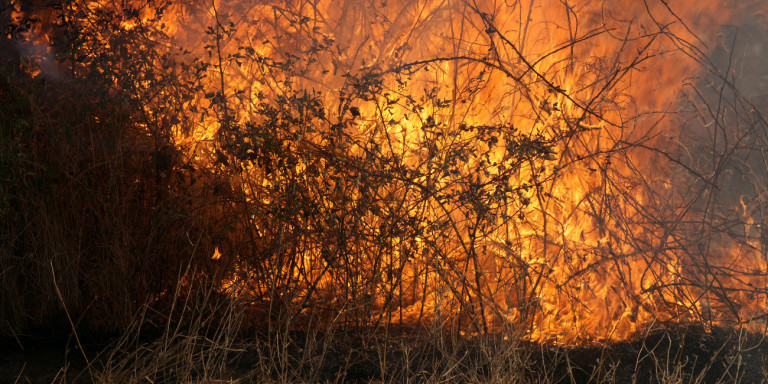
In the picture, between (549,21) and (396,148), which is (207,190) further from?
(549,21)

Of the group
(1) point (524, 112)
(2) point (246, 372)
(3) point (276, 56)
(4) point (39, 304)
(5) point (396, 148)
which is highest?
(3) point (276, 56)

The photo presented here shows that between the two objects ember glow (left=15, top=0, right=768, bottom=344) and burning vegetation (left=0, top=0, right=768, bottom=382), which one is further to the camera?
ember glow (left=15, top=0, right=768, bottom=344)

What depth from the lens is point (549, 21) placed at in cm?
379

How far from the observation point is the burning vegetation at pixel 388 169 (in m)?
3.34

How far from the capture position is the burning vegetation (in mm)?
3340

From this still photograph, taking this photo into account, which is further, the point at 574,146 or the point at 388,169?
the point at 574,146

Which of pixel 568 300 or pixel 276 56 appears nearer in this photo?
pixel 568 300

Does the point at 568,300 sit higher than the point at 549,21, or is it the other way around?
the point at 549,21

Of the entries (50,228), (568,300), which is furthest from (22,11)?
(568,300)

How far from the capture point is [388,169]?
10.9 ft

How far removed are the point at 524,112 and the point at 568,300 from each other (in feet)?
3.51

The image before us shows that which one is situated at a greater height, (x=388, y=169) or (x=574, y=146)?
(x=574, y=146)

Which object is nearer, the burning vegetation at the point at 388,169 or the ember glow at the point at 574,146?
the burning vegetation at the point at 388,169

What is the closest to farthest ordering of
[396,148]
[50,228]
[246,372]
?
[246,372]
[50,228]
[396,148]
